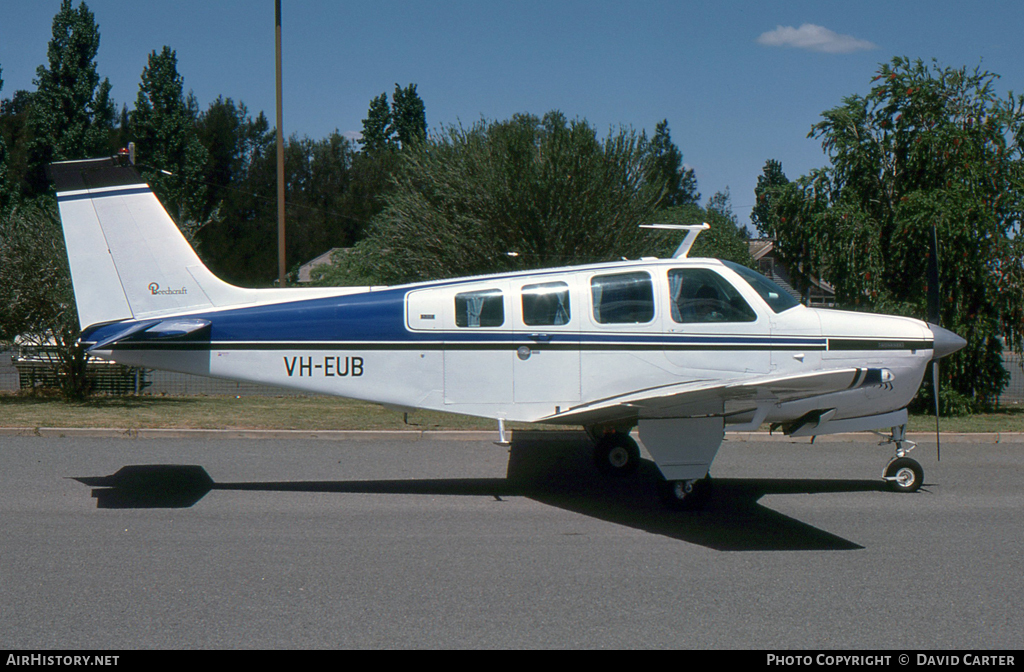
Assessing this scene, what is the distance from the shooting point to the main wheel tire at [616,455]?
9211 millimetres

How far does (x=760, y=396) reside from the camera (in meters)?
6.94

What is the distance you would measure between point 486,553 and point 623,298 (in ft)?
9.31

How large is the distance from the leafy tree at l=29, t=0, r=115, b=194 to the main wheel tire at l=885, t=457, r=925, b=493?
40.1 metres

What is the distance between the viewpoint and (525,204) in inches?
842

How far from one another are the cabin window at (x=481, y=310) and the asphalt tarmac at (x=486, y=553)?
5.73ft

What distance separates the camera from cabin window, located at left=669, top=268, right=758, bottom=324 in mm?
7773

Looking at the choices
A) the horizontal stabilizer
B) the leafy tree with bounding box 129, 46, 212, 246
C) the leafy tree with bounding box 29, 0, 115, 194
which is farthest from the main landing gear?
the leafy tree with bounding box 129, 46, 212, 246

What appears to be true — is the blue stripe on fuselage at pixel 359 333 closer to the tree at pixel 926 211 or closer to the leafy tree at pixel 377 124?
the tree at pixel 926 211

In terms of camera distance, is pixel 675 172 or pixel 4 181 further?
pixel 675 172

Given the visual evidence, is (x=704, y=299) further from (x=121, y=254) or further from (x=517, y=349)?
(x=121, y=254)

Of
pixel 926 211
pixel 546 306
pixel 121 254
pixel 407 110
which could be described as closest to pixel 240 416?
pixel 121 254

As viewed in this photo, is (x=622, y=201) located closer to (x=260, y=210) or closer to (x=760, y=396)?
(x=760, y=396)

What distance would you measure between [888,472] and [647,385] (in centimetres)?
290
